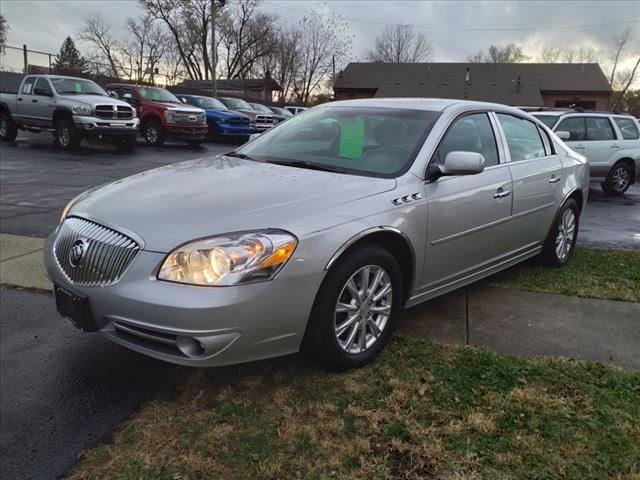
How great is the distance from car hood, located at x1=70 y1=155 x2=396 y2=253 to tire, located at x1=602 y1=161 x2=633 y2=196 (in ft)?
32.0

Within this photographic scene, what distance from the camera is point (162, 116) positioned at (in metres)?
17.2

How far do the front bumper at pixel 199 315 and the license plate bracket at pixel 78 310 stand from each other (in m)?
0.03

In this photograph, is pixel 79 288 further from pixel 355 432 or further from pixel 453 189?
pixel 453 189

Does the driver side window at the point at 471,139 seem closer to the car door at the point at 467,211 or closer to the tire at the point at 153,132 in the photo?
the car door at the point at 467,211

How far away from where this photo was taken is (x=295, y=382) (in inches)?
119

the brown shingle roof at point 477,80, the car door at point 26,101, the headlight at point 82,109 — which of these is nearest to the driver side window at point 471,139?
the headlight at point 82,109

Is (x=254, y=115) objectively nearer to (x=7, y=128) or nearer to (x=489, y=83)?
(x=7, y=128)

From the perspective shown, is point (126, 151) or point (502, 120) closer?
point (502, 120)

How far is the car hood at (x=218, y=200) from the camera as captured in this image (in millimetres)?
2719

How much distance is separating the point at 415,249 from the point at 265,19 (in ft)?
180

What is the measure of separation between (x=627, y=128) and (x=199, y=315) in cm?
1200

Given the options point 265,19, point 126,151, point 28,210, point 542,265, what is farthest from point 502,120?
point 265,19

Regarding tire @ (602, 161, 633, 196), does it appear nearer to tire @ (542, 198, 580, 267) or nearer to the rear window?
the rear window

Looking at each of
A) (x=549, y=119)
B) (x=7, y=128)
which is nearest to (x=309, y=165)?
(x=549, y=119)
